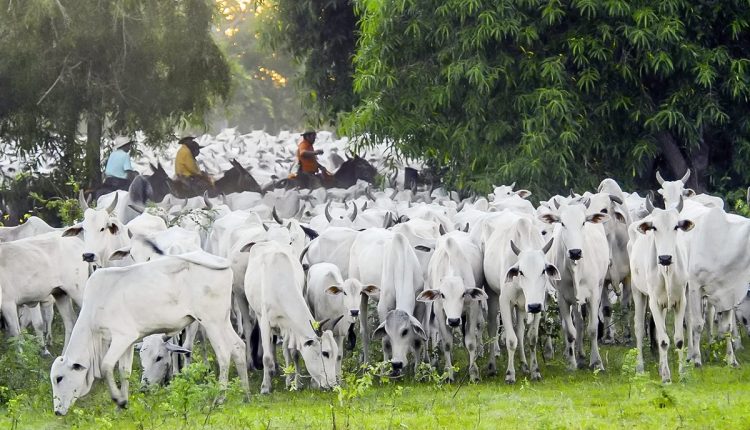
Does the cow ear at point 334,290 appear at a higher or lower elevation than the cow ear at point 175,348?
higher

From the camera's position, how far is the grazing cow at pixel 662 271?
11.4 meters

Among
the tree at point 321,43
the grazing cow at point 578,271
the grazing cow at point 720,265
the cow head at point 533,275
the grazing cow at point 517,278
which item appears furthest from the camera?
the tree at point 321,43

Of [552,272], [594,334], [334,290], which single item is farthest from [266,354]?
[594,334]

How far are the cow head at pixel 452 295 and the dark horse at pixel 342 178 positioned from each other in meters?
12.8

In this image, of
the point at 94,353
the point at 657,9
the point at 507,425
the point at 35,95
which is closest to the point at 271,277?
the point at 94,353

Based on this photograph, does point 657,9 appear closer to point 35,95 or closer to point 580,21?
point 580,21

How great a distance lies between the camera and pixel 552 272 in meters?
11.9

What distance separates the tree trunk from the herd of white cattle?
6934 millimetres

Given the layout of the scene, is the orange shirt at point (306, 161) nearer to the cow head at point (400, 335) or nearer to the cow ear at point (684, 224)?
the cow head at point (400, 335)

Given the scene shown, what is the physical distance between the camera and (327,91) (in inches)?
1000

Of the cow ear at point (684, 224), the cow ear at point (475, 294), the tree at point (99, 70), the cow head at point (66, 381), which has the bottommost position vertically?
the cow head at point (66, 381)

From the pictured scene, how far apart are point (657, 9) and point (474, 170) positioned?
3776 mm

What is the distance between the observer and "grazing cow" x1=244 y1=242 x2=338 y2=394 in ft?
39.0

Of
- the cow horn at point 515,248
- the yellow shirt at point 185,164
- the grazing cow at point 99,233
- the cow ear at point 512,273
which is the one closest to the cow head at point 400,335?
the cow ear at point 512,273
